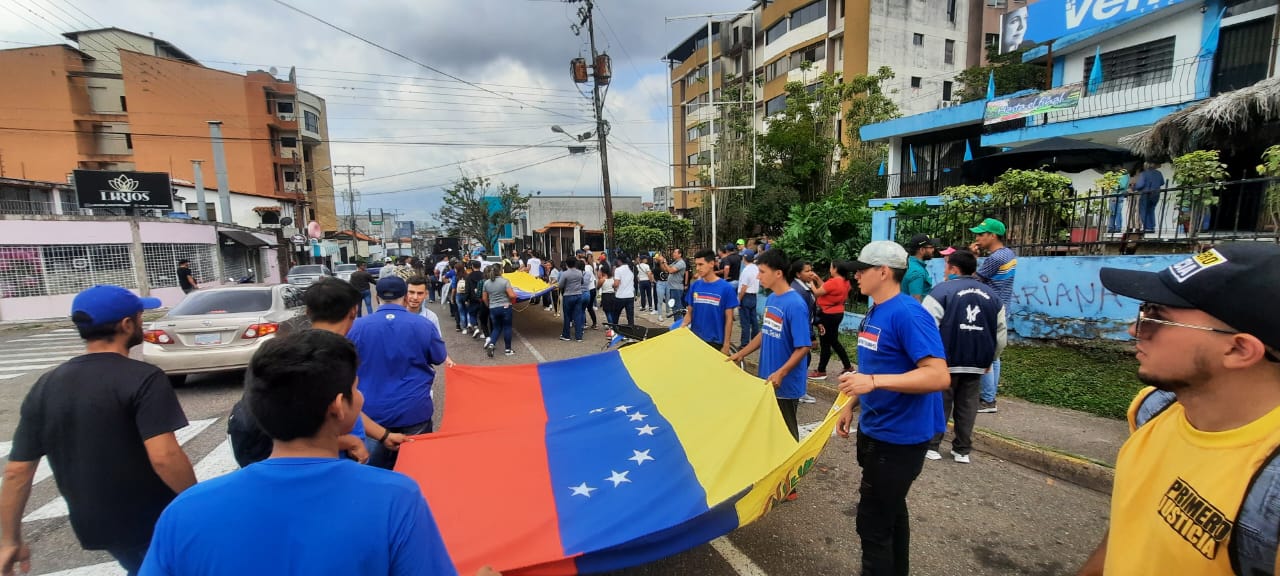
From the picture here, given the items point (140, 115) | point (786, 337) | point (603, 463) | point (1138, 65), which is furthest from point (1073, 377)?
point (140, 115)

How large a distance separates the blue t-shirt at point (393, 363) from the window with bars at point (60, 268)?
74.0 feet

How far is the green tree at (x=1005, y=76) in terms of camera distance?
1006 inches

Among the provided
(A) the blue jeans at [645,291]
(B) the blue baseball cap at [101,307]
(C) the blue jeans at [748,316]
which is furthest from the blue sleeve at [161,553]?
(A) the blue jeans at [645,291]

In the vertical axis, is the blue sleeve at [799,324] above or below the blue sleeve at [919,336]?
below

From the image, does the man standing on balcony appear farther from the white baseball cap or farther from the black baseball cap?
the black baseball cap

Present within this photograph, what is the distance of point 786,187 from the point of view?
89.8 feet

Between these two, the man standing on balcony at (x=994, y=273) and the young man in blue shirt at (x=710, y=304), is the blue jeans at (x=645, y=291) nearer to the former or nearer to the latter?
the young man in blue shirt at (x=710, y=304)

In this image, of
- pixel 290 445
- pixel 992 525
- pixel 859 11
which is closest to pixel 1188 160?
pixel 992 525

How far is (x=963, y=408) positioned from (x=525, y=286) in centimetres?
1037

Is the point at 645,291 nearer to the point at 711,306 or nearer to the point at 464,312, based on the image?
the point at 464,312

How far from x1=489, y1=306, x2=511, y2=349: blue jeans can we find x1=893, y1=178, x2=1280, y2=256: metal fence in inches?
319

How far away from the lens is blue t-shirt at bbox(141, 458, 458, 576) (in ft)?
3.68

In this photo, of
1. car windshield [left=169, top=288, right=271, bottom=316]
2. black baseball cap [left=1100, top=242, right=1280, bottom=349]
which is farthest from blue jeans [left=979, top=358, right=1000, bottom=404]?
car windshield [left=169, top=288, right=271, bottom=316]

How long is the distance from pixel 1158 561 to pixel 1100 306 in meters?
7.96
